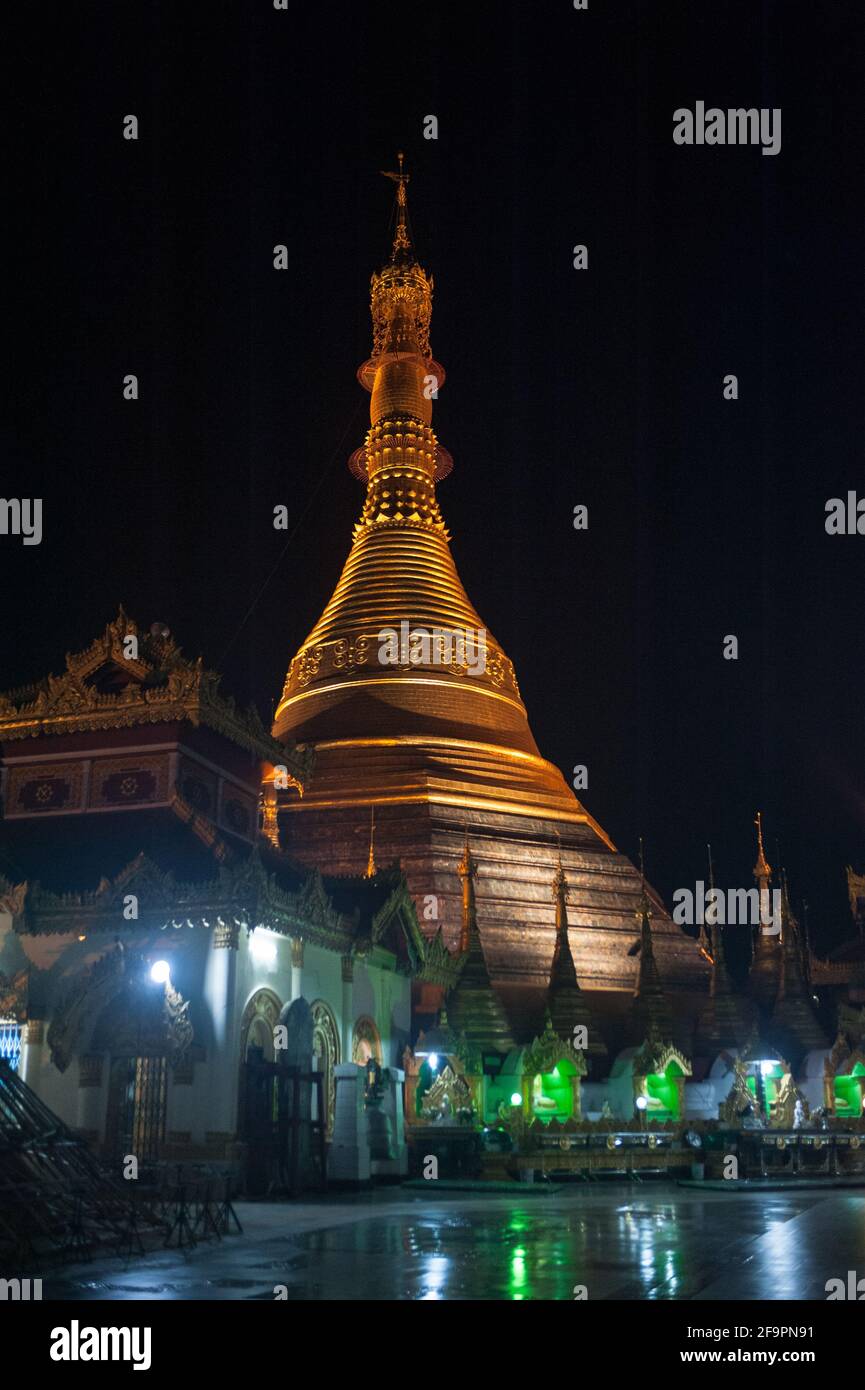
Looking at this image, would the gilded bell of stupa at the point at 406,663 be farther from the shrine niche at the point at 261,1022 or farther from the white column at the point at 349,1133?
the white column at the point at 349,1133

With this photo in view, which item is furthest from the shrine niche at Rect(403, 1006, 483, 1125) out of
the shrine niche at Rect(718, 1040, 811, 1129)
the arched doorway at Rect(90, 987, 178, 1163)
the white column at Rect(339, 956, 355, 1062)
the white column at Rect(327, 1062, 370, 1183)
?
the arched doorway at Rect(90, 987, 178, 1163)

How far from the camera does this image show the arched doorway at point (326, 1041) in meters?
28.6

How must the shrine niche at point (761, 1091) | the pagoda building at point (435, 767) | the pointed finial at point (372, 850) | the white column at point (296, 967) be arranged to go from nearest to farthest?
the white column at point (296, 967) < the shrine niche at point (761, 1091) < the pointed finial at point (372, 850) < the pagoda building at point (435, 767)

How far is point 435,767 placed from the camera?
43.9m

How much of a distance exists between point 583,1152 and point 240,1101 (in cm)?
857

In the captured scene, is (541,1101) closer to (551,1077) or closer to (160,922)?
(551,1077)

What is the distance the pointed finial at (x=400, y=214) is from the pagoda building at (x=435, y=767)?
7309mm

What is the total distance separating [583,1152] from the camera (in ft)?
97.5

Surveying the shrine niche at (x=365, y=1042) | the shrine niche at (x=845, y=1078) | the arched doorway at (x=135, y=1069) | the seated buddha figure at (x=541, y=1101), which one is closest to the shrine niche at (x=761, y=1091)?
the shrine niche at (x=845, y=1078)

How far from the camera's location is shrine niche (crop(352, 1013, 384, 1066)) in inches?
1231

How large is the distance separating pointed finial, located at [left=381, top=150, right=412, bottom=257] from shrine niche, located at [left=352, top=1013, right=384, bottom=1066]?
125 ft

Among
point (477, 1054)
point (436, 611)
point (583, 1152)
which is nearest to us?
point (583, 1152)
